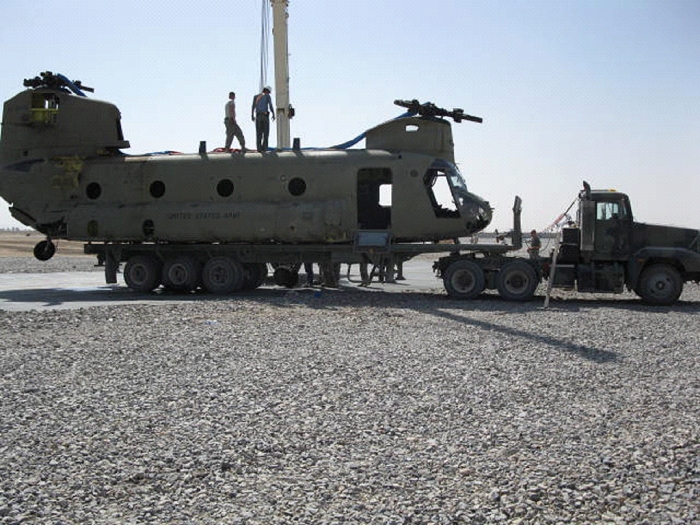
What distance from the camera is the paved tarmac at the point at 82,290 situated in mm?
15714

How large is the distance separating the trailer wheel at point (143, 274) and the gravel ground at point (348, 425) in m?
7.04

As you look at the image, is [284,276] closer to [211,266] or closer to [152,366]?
[211,266]

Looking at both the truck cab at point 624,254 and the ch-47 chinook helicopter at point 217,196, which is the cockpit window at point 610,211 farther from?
the ch-47 chinook helicopter at point 217,196

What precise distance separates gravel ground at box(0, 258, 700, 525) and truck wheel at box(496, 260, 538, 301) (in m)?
4.97

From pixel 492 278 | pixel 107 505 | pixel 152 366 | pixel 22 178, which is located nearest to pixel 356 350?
pixel 152 366

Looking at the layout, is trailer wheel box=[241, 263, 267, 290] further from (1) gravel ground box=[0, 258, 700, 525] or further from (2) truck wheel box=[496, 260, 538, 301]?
(1) gravel ground box=[0, 258, 700, 525]

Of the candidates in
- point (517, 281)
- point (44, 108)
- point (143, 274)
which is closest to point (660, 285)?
point (517, 281)

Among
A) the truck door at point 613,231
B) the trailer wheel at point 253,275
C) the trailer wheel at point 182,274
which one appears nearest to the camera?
the truck door at point 613,231

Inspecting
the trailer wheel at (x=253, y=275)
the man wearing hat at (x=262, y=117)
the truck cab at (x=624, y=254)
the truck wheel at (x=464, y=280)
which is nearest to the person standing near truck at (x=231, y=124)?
the man wearing hat at (x=262, y=117)

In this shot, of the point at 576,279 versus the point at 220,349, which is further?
the point at 576,279

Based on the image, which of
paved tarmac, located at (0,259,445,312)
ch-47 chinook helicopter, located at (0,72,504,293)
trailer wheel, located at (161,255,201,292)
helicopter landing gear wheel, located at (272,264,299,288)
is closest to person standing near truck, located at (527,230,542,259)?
ch-47 chinook helicopter, located at (0,72,504,293)

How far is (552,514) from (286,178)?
14.2m

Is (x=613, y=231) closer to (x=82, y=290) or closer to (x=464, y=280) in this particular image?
(x=464, y=280)

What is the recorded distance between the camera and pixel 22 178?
1880cm
